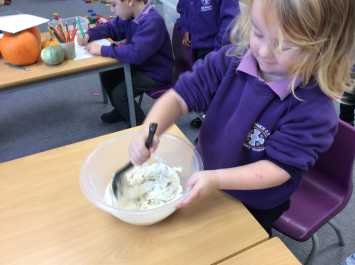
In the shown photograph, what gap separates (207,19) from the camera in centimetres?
181

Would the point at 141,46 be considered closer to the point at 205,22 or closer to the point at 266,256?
the point at 205,22

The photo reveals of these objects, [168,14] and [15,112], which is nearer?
[15,112]

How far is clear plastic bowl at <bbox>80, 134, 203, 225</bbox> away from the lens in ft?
2.36

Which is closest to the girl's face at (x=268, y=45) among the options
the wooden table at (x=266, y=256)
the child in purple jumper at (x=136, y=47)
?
the wooden table at (x=266, y=256)

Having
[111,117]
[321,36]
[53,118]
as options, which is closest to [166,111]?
[321,36]

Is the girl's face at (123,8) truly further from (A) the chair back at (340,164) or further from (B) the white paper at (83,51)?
(A) the chair back at (340,164)

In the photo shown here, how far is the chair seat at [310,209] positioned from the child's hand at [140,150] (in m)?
0.52

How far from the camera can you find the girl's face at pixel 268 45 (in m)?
0.66

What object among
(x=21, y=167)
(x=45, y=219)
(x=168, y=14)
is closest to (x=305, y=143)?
(x=45, y=219)

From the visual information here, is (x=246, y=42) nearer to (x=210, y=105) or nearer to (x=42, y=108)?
(x=210, y=105)

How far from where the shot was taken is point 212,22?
1.82 metres

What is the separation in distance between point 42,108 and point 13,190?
1811 mm

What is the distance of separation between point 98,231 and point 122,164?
0.63 ft

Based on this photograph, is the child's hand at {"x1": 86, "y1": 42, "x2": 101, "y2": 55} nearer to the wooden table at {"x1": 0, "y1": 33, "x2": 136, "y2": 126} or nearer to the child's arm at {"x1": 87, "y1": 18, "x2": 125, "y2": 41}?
the wooden table at {"x1": 0, "y1": 33, "x2": 136, "y2": 126}
